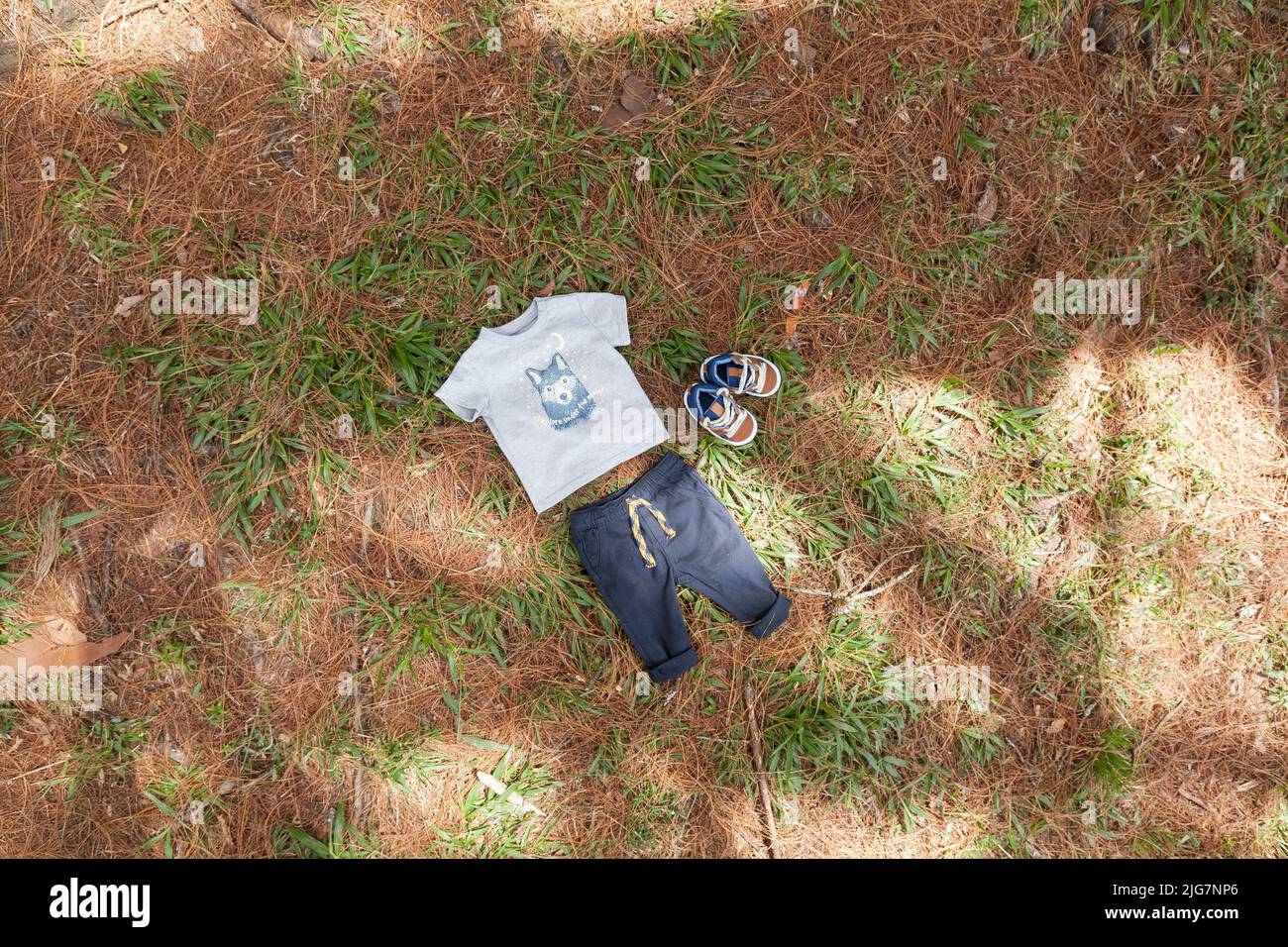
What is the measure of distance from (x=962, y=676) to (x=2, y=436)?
4389 mm

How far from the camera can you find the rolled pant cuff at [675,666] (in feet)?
9.29

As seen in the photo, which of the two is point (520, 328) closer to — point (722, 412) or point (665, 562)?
point (722, 412)

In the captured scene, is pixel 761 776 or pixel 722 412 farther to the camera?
pixel 761 776

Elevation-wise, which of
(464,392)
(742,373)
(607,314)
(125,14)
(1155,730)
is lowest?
(1155,730)

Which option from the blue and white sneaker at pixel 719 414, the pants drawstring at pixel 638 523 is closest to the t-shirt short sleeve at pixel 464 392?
the pants drawstring at pixel 638 523

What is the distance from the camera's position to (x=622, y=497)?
9.43 ft

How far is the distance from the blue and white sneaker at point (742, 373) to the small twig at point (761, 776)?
4.38ft

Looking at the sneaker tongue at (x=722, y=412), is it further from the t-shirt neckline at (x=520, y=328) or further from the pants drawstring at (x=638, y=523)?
the t-shirt neckline at (x=520, y=328)

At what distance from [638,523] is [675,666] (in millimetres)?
642

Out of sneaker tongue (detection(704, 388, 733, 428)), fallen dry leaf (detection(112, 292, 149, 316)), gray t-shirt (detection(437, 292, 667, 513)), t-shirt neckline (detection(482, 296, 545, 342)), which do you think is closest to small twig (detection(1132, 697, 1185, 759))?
sneaker tongue (detection(704, 388, 733, 428))

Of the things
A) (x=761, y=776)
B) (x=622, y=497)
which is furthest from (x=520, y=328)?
(x=761, y=776)

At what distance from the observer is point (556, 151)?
116 inches

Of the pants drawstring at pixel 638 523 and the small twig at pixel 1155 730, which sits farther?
the small twig at pixel 1155 730

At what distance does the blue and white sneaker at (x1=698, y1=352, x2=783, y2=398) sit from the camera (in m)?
2.81
